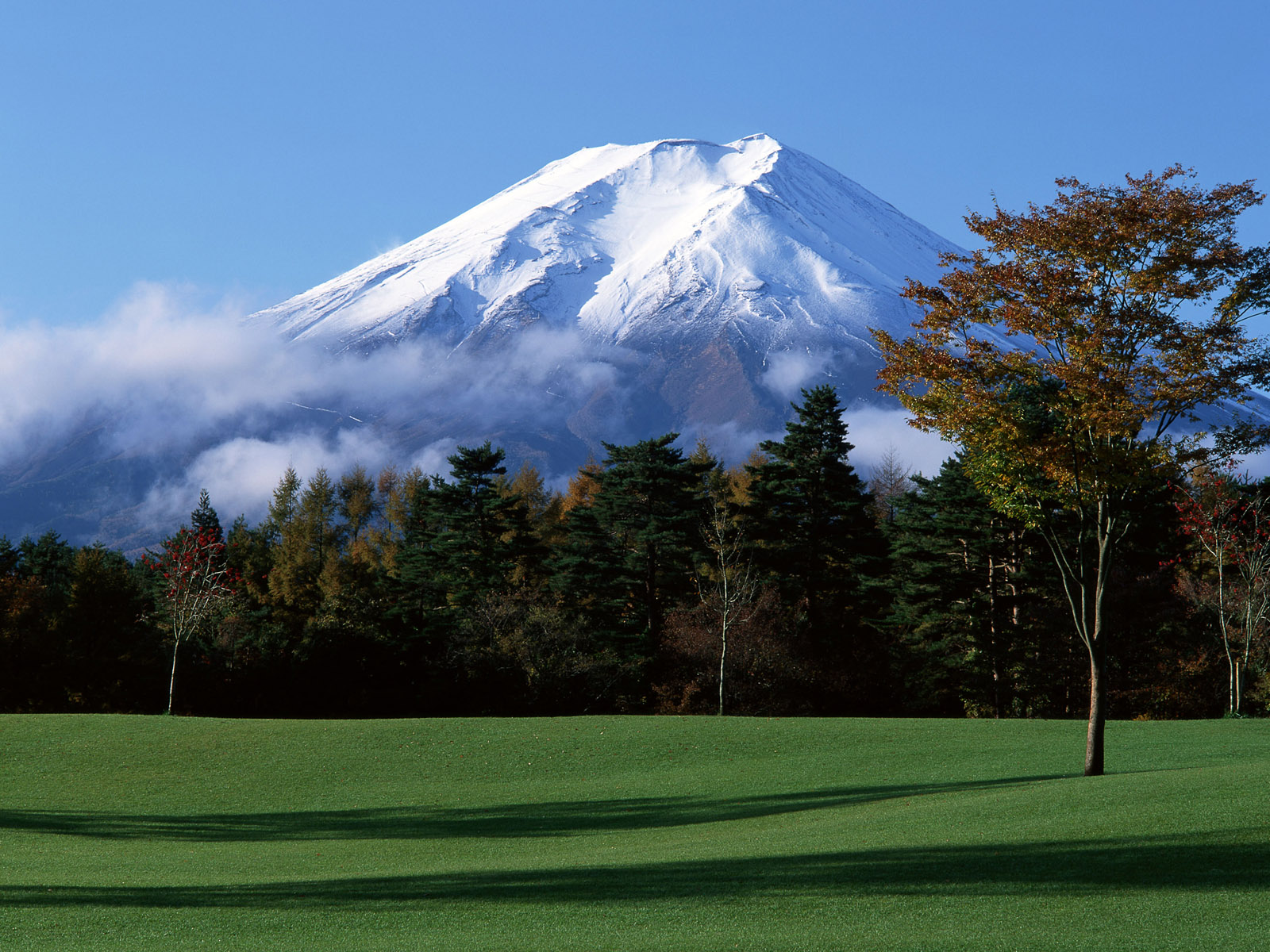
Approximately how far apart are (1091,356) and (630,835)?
9873 mm

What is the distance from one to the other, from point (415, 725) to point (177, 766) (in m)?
6.09

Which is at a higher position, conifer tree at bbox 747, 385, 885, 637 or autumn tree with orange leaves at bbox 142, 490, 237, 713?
conifer tree at bbox 747, 385, 885, 637

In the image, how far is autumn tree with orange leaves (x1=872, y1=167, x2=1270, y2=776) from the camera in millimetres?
14508

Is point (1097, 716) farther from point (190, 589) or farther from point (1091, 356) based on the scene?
point (190, 589)

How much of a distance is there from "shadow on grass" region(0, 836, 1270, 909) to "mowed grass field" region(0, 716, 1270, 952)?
0.04 m

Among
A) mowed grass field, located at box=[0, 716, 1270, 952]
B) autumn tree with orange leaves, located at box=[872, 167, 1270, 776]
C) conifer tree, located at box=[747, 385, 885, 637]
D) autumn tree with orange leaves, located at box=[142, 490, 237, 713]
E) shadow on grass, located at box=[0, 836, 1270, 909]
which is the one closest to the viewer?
mowed grass field, located at box=[0, 716, 1270, 952]

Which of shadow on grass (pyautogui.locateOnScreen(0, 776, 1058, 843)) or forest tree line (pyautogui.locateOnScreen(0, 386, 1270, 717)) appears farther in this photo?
forest tree line (pyautogui.locateOnScreen(0, 386, 1270, 717))

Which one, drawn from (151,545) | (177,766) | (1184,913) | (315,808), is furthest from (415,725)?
(151,545)

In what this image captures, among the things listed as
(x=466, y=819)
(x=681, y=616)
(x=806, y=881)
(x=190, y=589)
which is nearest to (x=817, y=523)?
(x=681, y=616)

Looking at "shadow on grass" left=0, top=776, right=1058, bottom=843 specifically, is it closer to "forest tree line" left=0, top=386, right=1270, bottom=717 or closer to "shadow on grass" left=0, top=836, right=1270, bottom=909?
"shadow on grass" left=0, top=836, right=1270, bottom=909

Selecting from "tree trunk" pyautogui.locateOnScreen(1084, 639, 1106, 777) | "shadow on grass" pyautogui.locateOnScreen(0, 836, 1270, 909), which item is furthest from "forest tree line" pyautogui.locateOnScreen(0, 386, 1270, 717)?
"shadow on grass" pyautogui.locateOnScreen(0, 836, 1270, 909)

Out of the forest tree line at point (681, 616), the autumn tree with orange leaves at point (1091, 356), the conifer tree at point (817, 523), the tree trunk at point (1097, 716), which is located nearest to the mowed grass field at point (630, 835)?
the tree trunk at point (1097, 716)

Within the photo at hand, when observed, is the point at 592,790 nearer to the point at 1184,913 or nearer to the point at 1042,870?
the point at 1042,870

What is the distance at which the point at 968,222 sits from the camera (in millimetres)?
16234
